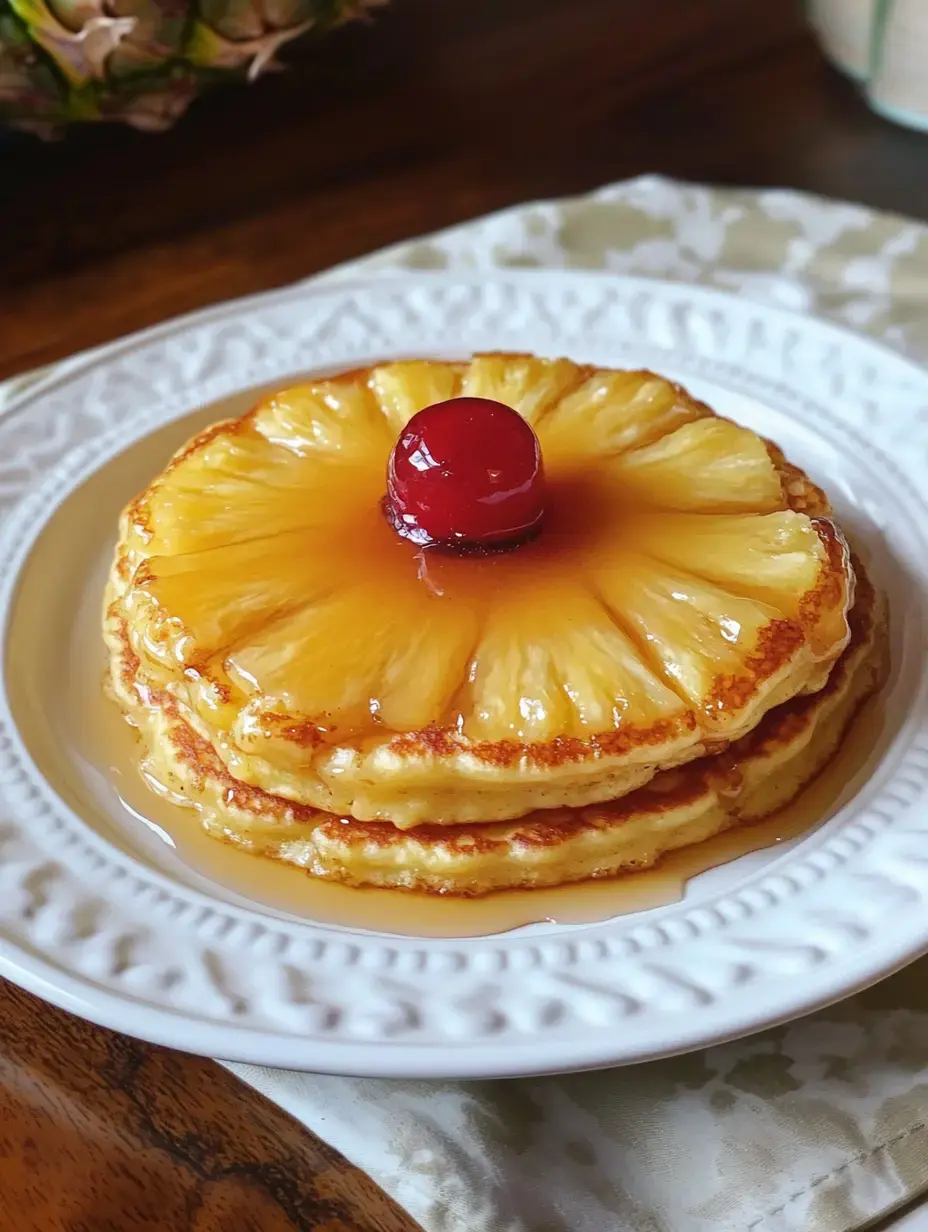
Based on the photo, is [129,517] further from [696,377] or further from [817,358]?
[817,358]

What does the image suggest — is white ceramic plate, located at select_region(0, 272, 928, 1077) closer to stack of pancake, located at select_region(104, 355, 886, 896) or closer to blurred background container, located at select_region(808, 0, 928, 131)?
stack of pancake, located at select_region(104, 355, 886, 896)

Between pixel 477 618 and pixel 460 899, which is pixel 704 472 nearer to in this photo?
pixel 477 618

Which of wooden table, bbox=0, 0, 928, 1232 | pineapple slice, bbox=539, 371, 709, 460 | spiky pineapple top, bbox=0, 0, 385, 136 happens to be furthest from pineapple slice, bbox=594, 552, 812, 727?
spiky pineapple top, bbox=0, 0, 385, 136

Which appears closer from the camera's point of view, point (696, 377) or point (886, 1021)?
point (886, 1021)

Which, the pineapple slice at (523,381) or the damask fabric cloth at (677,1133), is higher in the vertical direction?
the pineapple slice at (523,381)

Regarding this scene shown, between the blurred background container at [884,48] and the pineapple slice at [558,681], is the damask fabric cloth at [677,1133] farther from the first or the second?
the blurred background container at [884,48]

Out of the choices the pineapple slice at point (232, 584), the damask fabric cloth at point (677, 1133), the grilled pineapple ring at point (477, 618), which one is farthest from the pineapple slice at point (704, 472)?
the damask fabric cloth at point (677, 1133)

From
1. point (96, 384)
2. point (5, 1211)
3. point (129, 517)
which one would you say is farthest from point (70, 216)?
point (5, 1211)
